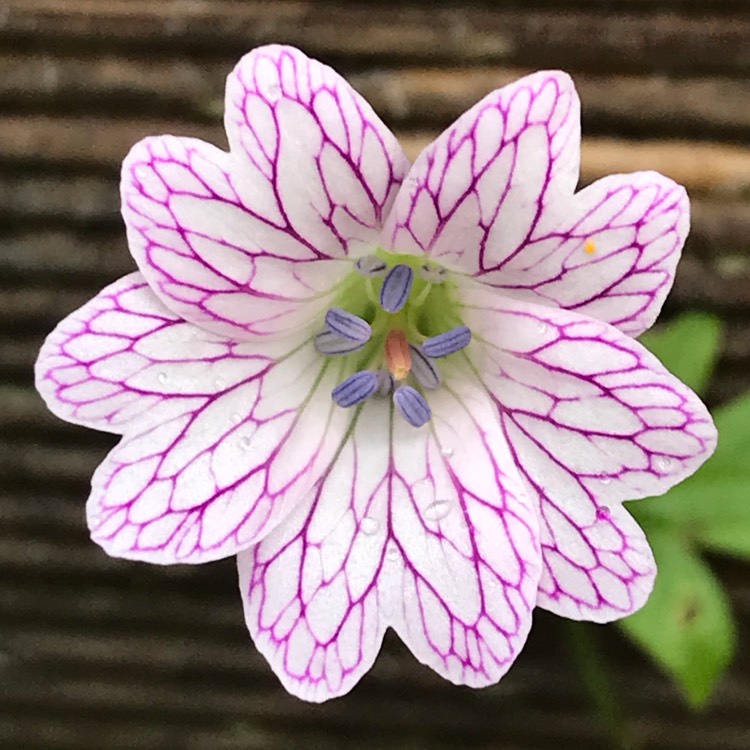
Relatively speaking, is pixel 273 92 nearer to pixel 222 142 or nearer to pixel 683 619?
pixel 222 142

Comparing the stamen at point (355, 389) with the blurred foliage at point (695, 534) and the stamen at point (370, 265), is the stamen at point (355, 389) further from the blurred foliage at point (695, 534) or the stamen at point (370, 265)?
the blurred foliage at point (695, 534)

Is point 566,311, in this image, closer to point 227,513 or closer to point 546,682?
point 227,513

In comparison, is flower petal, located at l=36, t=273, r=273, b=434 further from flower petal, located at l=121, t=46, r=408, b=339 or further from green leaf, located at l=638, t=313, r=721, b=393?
green leaf, located at l=638, t=313, r=721, b=393

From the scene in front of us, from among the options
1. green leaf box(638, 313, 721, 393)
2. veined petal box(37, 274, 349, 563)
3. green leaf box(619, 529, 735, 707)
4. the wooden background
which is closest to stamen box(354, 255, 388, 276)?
veined petal box(37, 274, 349, 563)

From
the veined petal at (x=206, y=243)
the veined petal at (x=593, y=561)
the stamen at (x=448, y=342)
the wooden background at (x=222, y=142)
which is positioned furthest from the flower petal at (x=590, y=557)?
the wooden background at (x=222, y=142)

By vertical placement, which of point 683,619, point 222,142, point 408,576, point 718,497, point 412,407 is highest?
point 222,142

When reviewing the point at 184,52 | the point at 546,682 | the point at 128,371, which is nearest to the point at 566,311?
the point at 128,371

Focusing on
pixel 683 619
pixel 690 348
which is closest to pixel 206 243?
pixel 690 348
